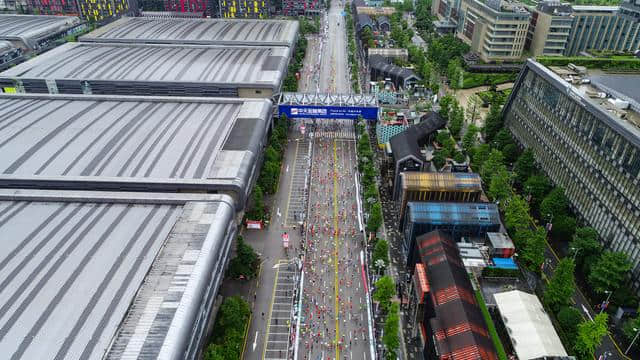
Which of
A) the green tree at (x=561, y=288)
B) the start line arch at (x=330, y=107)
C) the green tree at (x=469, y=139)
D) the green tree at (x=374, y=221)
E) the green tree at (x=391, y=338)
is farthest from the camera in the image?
the start line arch at (x=330, y=107)

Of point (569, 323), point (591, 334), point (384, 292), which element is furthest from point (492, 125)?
point (384, 292)

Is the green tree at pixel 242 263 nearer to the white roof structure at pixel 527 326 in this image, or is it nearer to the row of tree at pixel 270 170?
the row of tree at pixel 270 170

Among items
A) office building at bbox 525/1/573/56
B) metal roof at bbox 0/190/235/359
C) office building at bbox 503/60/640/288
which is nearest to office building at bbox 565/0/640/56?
office building at bbox 525/1/573/56

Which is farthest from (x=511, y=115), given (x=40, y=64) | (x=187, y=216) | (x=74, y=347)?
(x=40, y=64)

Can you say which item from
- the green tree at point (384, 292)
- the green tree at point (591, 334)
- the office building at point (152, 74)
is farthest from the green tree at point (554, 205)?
the office building at point (152, 74)

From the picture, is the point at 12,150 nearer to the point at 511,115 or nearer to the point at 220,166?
the point at 220,166
